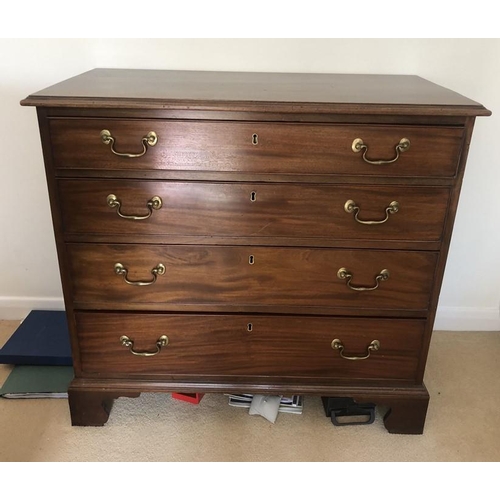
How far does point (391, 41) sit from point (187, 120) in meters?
0.78

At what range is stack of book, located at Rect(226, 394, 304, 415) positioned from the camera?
1568mm

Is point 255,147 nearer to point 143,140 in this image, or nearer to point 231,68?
point 143,140

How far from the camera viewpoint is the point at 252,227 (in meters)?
1.26

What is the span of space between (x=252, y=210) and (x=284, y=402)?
674mm

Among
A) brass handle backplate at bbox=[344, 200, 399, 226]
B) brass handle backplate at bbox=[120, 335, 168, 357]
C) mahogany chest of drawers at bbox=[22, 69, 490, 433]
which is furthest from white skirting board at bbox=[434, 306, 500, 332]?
brass handle backplate at bbox=[120, 335, 168, 357]

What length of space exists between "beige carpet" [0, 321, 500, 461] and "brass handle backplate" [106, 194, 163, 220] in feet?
2.14

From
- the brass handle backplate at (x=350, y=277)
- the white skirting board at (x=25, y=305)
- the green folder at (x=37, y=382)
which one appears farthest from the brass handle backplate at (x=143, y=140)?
the white skirting board at (x=25, y=305)

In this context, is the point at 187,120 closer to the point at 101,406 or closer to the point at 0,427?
the point at 101,406

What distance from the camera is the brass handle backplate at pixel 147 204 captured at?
48.4 inches

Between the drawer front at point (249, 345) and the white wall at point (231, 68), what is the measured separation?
0.61 meters

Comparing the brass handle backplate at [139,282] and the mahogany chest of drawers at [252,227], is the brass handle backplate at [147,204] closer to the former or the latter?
the mahogany chest of drawers at [252,227]

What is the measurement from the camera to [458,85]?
162cm

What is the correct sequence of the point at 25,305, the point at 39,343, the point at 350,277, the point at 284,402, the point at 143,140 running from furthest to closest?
the point at 25,305
the point at 39,343
the point at 284,402
the point at 350,277
the point at 143,140

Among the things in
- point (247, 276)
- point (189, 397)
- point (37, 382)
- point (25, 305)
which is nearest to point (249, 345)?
point (247, 276)
